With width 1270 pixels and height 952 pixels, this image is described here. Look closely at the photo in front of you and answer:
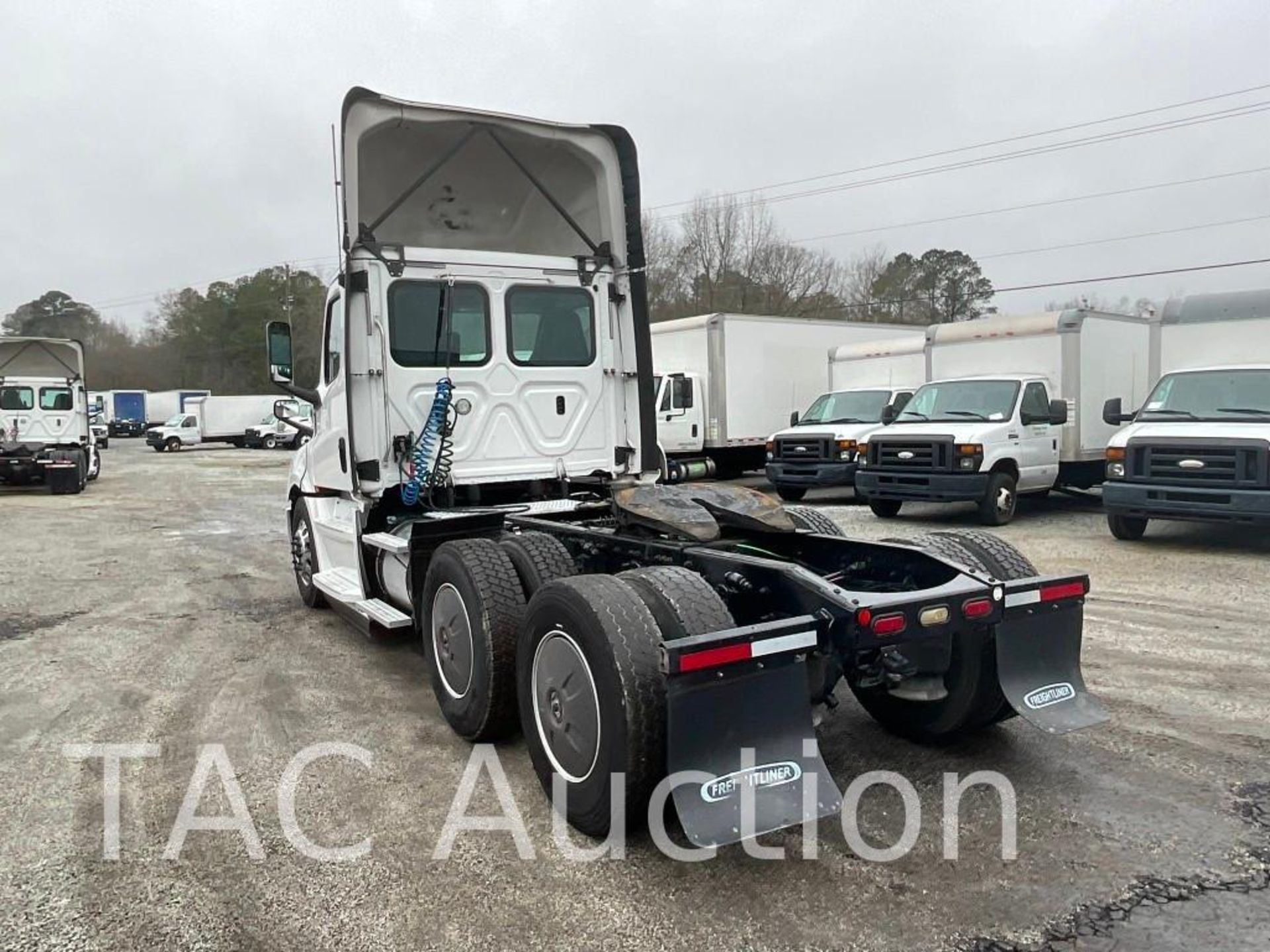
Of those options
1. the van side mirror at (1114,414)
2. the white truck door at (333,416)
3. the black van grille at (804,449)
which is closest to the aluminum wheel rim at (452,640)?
the white truck door at (333,416)

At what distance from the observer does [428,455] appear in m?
6.21

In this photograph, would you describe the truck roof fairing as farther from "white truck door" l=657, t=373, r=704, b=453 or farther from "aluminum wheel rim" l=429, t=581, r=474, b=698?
"aluminum wheel rim" l=429, t=581, r=474, b=698

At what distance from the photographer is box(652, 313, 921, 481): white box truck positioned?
698 inches

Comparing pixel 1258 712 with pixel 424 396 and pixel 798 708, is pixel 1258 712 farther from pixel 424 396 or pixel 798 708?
pixel 424 396

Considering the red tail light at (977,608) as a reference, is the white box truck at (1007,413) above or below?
above

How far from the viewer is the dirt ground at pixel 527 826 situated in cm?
298

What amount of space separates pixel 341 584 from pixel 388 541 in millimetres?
1078

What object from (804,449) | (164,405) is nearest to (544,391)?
(804,449)

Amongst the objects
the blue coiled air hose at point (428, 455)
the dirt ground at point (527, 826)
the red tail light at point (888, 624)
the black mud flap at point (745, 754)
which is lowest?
the dirt ground at point (527, 826)

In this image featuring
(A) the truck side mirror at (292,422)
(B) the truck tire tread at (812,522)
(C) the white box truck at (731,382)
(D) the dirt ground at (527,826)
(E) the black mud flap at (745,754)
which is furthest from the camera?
(C) the white box truck at (731,382)

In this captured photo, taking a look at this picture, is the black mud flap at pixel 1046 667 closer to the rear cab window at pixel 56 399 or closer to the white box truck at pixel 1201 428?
the white box truck at pixel 1201 428

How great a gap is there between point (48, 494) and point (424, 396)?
19043mm

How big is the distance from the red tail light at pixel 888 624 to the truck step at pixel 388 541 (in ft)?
10.1

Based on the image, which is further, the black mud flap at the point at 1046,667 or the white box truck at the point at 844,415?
the white box truck at the point at 844,415
